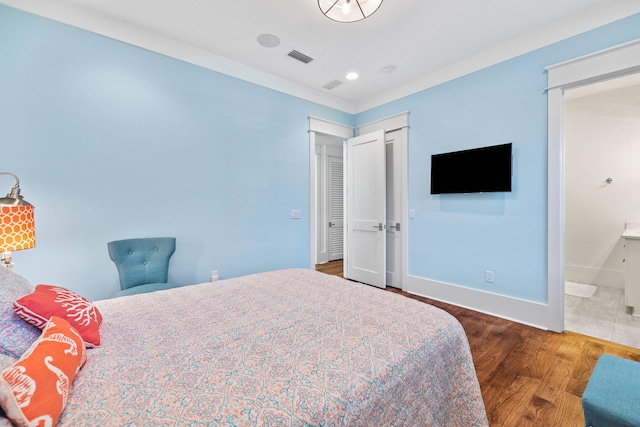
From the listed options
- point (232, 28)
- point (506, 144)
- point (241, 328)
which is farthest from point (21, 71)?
point (506, 144)

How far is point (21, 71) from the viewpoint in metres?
2.02

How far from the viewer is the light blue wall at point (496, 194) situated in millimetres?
2562

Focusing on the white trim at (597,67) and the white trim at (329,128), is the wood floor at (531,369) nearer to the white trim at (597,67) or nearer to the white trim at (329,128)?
the white trim at (597,67)

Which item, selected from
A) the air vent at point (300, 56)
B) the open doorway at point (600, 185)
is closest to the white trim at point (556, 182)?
the open doorway at point (600, 185)

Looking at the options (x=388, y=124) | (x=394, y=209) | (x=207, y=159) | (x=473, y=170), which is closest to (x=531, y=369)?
(x=473, y=170)

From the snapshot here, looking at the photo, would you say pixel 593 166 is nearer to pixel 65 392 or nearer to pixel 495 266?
pixel 495 266

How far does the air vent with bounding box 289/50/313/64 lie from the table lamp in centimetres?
253

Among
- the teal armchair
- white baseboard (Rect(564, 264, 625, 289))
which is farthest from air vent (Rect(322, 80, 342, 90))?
white baseboard (Rect(564, 264, 625, 289))

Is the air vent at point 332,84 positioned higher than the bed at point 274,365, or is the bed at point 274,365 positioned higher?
the air vent at point 332,84

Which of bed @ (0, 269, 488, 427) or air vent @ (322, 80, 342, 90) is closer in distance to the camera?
bed @ (0, 269, 488, 427)

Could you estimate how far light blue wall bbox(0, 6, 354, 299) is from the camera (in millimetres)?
2061

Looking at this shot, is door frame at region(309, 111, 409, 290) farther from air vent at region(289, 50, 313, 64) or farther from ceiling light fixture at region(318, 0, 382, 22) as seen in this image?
ceiling light fixture at region(318, 0, 382, 22)

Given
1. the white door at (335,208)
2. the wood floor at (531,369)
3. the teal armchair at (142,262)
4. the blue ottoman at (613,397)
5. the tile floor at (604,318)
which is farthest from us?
the white door at (335,208)

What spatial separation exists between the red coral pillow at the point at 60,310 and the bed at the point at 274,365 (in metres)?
0.07
